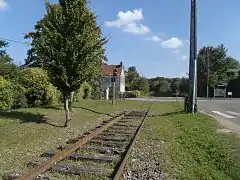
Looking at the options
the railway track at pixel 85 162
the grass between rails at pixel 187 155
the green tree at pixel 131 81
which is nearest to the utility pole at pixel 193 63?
the grass between rails at pixel 187 155

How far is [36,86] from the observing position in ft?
81.5

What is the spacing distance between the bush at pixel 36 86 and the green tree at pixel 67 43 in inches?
287

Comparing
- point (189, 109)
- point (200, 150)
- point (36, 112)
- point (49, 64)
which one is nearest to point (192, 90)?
point (189, 109)

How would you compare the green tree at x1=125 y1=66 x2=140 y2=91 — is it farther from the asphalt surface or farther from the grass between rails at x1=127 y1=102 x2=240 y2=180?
the grass between rails at x1=127 y1=102 x2=240 y2=180

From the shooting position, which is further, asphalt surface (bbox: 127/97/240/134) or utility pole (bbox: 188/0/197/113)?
utility pole (bbox: 188/0/197/113)

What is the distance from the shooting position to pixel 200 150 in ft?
36.7

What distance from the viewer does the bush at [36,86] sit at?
24.3 m

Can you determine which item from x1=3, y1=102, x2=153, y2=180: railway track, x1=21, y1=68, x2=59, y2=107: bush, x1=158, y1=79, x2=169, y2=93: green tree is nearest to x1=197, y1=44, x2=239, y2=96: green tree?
x1=158, y1=79, x2=169, y2=93: green tree

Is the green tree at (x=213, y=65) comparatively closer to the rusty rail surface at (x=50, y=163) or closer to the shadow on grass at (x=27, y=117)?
the shadow on grass at (x=27, y=117)

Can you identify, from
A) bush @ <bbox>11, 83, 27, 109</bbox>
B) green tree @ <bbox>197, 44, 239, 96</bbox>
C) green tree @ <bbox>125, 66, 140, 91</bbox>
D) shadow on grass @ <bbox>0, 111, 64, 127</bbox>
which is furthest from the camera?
green tree @ <bbox>125, 66, 140, 91</bbox>

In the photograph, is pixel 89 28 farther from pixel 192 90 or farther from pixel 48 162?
pixel 192 90

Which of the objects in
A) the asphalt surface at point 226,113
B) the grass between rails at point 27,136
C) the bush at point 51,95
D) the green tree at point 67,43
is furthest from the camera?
the bush at point 51,95

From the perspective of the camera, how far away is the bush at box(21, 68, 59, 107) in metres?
24.3

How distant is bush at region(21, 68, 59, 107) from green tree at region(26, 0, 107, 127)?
287 inches
